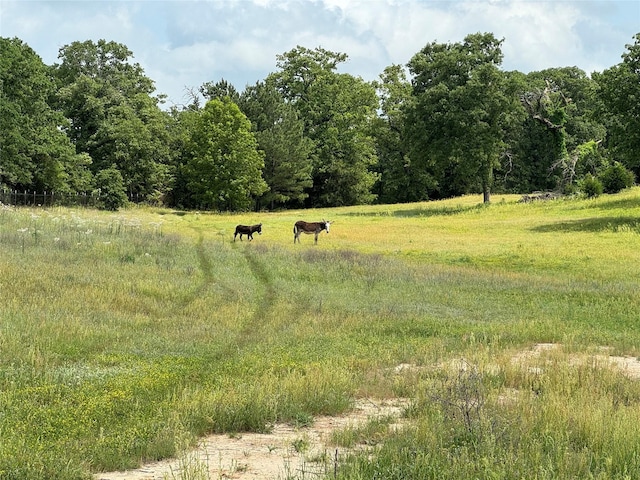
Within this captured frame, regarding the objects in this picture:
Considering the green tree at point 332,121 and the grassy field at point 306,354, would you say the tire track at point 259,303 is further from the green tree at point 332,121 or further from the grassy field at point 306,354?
the green tree at point 332,121

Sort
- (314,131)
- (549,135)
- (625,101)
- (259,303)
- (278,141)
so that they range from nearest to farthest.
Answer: (259,303) < (625,101) < (278,141) < (549,135) < (314,131)

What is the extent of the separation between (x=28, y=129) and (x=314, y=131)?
138ft

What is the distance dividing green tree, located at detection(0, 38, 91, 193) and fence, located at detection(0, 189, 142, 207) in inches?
32.8

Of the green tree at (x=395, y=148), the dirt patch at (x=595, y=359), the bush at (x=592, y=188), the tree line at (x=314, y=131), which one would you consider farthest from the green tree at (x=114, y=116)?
the dirt patch at (x=595, y=359)

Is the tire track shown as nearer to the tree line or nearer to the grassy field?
the grassy field

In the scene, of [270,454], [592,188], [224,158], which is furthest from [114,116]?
[270,454]

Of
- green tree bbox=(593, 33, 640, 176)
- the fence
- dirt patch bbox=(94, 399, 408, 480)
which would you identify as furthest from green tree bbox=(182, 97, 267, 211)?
dirt patch bbox=(94, 399, 408, 480)

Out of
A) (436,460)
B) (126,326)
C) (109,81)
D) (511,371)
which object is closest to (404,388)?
(511,371)

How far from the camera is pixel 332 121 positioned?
272ft

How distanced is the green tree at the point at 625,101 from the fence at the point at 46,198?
43.8 meters

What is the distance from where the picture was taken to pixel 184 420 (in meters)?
6.82

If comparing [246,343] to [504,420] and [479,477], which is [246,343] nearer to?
[504,420]

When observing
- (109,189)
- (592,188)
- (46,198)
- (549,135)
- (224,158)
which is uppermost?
(549,135)

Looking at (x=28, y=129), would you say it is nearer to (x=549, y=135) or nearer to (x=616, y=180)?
(x=616, y=180)
